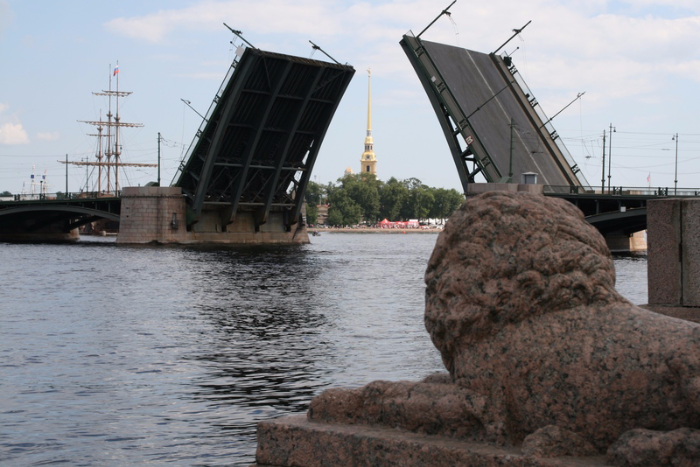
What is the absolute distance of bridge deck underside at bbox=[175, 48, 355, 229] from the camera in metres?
37.1

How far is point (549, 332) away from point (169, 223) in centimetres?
4407

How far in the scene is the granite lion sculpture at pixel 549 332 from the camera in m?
3.71

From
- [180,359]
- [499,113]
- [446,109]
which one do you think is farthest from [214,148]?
[180,359]

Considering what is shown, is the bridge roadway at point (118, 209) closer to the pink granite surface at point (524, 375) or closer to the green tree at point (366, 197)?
the pink granite surface at point (524, 375)

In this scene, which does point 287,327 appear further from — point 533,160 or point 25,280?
point 533,160

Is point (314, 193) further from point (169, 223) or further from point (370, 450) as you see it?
point (370, 450)

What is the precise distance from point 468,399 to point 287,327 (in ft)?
31.6

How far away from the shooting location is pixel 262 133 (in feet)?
135

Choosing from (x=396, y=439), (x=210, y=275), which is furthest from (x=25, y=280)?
(x=396, y=439)

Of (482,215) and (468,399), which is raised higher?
(482,215)

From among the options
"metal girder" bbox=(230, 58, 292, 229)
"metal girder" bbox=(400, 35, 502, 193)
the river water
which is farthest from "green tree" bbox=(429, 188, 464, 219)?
the river water

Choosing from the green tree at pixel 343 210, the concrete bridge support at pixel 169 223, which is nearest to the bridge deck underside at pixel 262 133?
the concrete bridge support at pixel 169 223

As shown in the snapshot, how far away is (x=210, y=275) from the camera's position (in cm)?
2589

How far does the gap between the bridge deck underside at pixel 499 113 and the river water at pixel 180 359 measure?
16.0m
